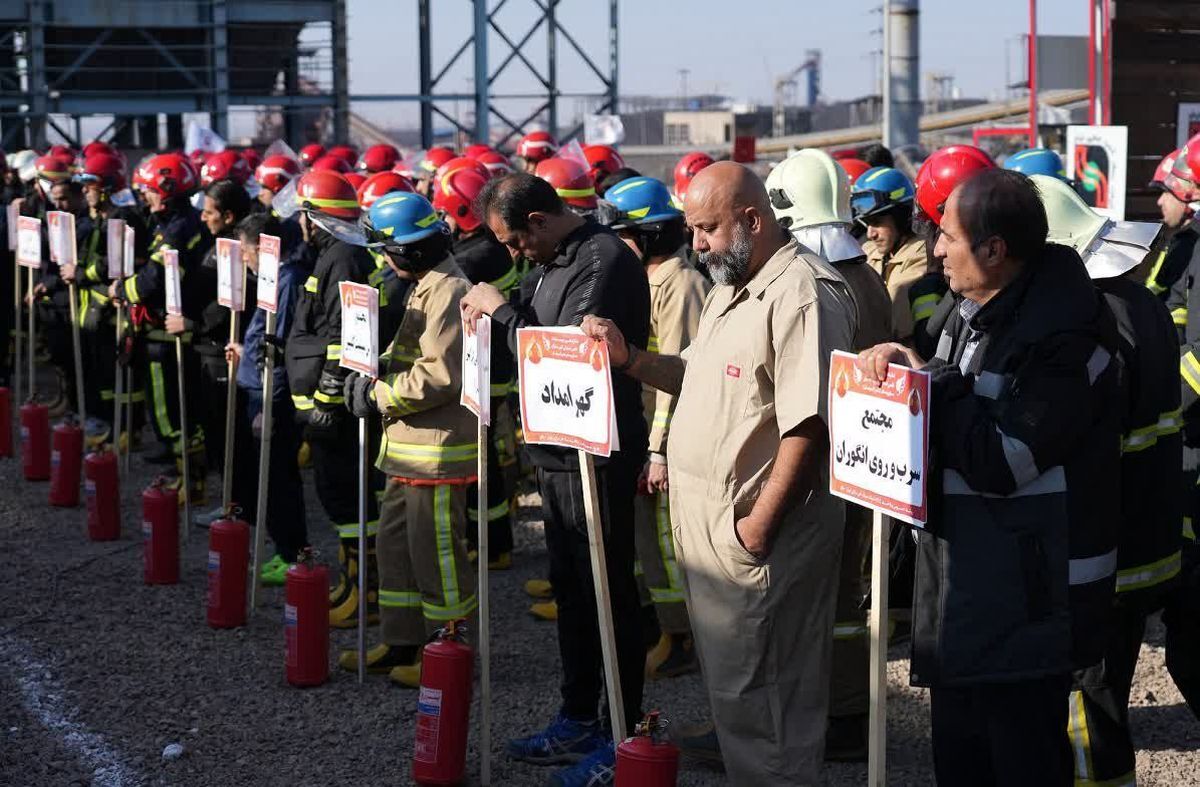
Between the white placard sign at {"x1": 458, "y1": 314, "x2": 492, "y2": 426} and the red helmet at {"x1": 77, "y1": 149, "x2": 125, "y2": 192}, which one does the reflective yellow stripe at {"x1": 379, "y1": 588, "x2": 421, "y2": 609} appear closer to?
the white placard sign at {"x1": 458, "y1": 314, "x2": 492, "y2": 426}

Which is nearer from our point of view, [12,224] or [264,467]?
[264,467]

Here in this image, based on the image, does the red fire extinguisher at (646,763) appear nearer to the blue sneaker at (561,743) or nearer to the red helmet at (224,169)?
the blue sneaker at (561,743)

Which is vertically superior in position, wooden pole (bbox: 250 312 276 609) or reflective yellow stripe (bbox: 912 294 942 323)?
reflective yellow stripe (bbox: 912 294 942 323)

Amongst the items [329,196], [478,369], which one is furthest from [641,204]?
[329,196]

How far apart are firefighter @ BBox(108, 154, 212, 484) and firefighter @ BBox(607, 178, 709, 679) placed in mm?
3779

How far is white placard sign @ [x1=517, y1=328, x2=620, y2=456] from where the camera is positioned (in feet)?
15.5

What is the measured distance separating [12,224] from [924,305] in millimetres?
9742

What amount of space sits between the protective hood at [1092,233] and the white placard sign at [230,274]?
489 centimetres

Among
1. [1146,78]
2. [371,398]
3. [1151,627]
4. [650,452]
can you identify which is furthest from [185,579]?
[1146,78]

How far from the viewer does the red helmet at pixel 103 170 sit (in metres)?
12.5

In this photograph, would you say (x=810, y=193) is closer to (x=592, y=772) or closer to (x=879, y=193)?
(x=879, y=193)

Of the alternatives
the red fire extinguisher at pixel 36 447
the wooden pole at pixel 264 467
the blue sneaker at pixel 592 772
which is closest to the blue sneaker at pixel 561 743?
the blue sneaker at pixel 592 772

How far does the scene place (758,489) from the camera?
4.26 meters

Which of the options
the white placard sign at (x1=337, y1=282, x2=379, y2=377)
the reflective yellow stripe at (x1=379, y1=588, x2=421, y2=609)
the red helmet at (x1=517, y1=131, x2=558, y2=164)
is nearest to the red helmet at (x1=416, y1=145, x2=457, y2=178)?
the red helmet at (x1=517, y1=131, x2=558, y2=164)
